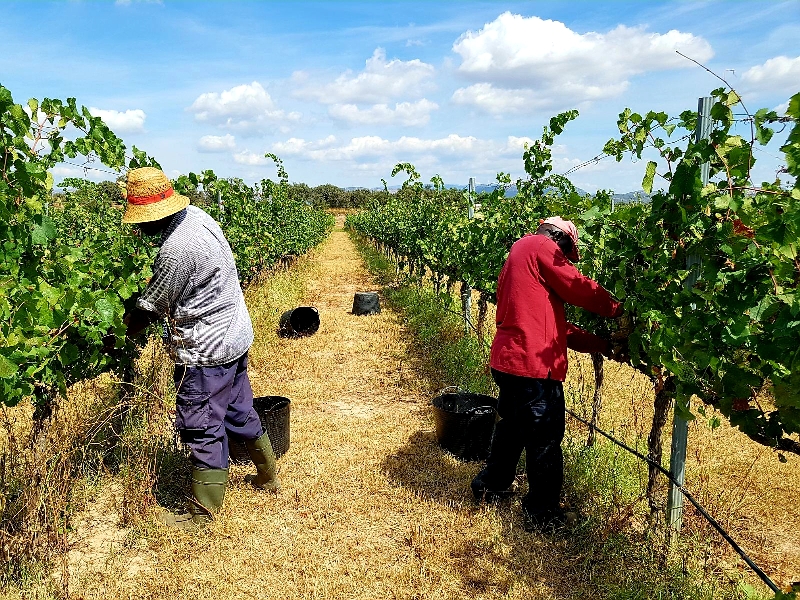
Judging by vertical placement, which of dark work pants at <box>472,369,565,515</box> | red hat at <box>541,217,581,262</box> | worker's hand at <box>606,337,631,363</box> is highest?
red hat at <box>541,217,581,262</box>

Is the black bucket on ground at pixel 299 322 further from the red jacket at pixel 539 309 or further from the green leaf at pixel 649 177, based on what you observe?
the green leaf at pixel 649 177

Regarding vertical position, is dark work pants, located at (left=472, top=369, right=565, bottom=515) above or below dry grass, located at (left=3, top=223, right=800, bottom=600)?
above

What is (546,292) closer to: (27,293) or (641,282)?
(641,282)

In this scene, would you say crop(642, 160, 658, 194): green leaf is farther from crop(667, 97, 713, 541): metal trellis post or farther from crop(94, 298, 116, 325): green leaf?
crop(94, 298, 116, 325): green leaf

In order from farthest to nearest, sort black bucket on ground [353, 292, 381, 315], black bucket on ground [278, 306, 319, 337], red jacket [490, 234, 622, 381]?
black bucket on ground [353, 292, 381, 315] → black bucket on ground [278, 306, 319, 337] → red jacket [490, 234, 622, 381]

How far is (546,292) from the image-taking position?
3.18 m

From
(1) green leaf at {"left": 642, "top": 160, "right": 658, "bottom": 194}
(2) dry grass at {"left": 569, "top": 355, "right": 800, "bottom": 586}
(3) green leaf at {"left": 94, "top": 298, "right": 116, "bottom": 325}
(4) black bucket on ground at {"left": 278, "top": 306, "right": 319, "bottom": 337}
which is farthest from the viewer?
(4) black bucket on ground at {"left": 278, "top": 306, "right": 319, "bottom": 337}

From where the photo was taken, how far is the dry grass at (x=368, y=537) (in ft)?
9.73

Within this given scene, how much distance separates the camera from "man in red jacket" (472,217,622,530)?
122 inches

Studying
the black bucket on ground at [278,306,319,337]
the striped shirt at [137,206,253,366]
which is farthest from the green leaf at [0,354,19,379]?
the black bucket on ground at [278,306,319,337]

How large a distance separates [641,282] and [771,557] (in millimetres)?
1966

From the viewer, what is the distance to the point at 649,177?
2652mm

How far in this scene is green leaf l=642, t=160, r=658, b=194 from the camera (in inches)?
104

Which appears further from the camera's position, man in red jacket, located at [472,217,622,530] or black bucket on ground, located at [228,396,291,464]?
black bucket on ground, located at [228,396,291,464]
